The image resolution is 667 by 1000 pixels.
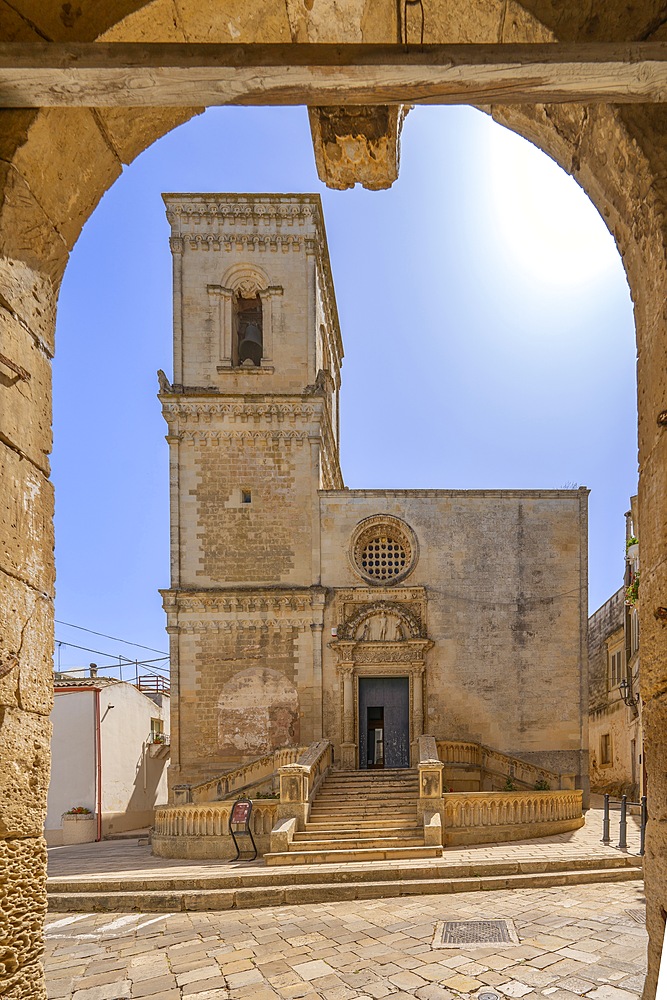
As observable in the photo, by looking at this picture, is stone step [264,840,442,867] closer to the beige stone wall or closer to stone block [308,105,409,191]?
the beige stone wall

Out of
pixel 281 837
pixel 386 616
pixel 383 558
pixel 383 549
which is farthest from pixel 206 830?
pixel 383 549

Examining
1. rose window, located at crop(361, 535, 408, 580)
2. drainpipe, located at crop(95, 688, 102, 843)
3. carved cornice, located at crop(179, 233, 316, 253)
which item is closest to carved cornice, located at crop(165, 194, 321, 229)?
carved cornice, located at crop(179, 233, 316, 253)

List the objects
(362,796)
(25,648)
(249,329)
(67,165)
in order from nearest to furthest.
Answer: (25,648) → (67,165) → (362,796) → (249,329)

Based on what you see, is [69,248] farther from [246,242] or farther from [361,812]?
[246,242]

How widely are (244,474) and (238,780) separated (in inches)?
313

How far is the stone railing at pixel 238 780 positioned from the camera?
633 inches

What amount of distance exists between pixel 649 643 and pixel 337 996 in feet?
14.7

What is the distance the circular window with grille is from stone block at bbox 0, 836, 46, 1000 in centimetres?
1650

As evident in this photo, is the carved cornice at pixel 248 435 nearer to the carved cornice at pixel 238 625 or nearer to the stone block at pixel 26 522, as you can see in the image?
the carved cornice at pixel 238 625

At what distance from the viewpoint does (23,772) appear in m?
2.86

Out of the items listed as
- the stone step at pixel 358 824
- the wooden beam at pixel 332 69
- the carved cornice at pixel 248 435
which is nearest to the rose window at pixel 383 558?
the carved cornice at pixel 248 435

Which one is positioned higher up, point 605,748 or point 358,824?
point 358,824

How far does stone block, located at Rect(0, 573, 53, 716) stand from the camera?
9.21 feet

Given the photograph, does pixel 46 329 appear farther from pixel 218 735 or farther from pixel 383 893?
pixel 218 735
